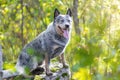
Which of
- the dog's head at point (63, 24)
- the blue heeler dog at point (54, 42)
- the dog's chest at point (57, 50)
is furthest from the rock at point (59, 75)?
the dog's head at point (63, 24)

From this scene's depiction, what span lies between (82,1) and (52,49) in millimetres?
6816

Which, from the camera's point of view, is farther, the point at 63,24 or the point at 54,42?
the point at 54,42

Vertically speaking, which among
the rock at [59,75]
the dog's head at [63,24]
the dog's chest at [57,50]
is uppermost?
the dog's head at [63,24]

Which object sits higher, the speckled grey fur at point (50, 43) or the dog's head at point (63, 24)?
the dog's head at point (63, 24)

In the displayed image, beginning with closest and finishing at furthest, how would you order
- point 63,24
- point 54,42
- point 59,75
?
point 59,75 → point 63,24 → point 54,42

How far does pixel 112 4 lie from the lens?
1230 cm

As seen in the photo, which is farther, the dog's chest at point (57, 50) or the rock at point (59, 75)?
the dog's chest at point (57, 50)

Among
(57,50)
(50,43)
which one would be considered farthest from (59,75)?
(50,43)

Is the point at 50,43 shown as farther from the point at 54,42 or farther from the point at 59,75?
the point at 59,75

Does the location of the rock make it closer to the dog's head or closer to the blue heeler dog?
the blue heeler dog

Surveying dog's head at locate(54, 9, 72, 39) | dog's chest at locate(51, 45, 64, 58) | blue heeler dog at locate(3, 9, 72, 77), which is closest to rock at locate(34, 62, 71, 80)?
blue heeler dog at locate(3, 9, 72, 77)

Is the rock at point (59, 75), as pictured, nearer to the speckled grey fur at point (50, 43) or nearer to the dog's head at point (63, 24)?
the speckled grey fur at point (50, 43)

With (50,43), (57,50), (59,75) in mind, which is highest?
(50,43)

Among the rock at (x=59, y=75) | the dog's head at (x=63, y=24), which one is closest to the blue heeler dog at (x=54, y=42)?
the dog's head at (x=63, y=24)
